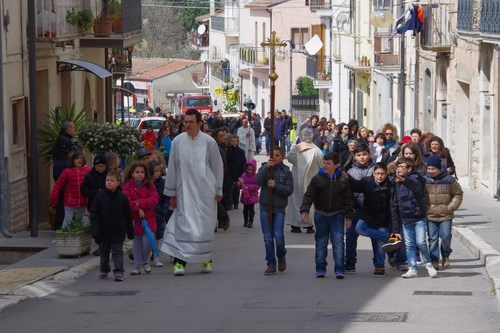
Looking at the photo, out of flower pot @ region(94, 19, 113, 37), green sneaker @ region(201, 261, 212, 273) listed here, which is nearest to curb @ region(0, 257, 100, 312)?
green sneaker @ region(201, 261, 212, 273)

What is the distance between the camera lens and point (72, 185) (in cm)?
1788

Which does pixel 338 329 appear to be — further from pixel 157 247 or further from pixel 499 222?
pixel 499 222

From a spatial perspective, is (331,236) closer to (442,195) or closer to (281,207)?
(281,207)

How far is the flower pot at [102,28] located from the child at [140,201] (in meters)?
13.3

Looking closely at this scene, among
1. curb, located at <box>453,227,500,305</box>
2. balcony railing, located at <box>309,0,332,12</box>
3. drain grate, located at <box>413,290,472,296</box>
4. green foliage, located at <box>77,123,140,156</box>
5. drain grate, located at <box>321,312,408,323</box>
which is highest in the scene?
balcony railing, located at <box>309,0,332,12</box>

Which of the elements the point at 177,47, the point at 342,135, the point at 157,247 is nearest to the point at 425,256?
the point at 157,247

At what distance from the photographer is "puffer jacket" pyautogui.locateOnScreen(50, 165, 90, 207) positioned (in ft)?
58.6

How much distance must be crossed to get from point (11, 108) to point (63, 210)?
3.57 m

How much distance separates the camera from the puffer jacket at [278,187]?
1545 cm

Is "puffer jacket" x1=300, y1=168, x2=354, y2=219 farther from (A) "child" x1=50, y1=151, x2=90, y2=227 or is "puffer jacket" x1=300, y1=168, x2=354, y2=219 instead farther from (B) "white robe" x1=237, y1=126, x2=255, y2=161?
(B) "white robe" x1=237, y1=126, x2=255, y2=161

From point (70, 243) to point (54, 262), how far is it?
1.21 ft

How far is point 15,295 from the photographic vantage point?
45.0 feet

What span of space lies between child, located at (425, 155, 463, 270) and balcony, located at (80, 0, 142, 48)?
44.9 feet

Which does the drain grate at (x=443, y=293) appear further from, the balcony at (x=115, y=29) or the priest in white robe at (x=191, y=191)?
the balcony at (x=115, y=29)
